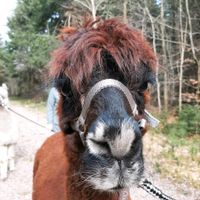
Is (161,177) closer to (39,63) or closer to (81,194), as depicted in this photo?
(81,194)

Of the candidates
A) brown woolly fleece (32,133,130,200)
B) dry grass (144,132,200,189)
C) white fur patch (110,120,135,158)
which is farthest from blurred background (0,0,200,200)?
white fur patch (110,120,135,158)

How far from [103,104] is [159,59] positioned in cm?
179

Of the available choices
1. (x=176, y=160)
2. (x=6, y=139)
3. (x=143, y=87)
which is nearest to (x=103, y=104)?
(x=143, y=87)

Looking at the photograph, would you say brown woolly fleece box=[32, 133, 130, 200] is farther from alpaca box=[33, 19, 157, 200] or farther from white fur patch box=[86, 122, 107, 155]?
white fur patch box=[86, 122, 107, 155]

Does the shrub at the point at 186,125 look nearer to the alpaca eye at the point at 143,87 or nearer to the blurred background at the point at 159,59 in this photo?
the blurred background at the point at 159,59

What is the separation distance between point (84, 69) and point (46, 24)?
36.3 metres

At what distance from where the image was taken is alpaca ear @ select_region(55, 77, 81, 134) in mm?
2580

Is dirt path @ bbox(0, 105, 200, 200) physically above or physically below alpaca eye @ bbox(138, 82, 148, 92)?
below

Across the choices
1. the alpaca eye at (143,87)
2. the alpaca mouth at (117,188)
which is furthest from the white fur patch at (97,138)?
the alpaca eye at (143,87)

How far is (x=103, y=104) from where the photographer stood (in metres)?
2.29

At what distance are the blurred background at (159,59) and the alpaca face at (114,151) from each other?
846 millimetres

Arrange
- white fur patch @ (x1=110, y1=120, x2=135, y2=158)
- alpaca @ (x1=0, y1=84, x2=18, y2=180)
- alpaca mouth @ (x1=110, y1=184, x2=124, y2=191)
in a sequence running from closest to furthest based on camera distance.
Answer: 1. white fur patch @ (x1=110, y1=120, x2=135, y2=158)
2. alpaca mouth @ (x1=110, y1=184, x2=124, y2=191)
3. alpaca @ (x1=0, y1=84, x2=18, y2=180)

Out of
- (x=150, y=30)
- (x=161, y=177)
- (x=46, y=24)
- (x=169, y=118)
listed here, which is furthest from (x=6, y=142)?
(x=46, y=24)

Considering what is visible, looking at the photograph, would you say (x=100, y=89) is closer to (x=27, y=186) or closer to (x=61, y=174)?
(x=61, y=174)
